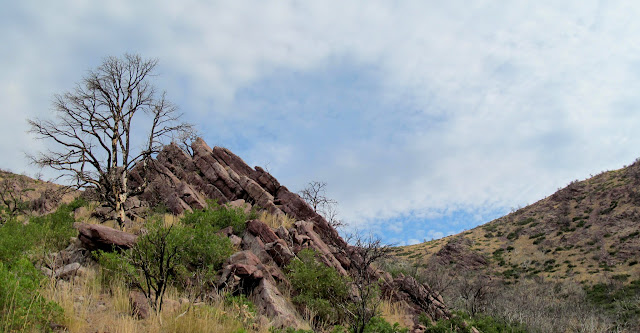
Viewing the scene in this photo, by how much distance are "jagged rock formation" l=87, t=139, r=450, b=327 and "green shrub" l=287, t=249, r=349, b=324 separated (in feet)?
1.65

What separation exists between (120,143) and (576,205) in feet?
187

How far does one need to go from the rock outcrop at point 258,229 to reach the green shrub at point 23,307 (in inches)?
165

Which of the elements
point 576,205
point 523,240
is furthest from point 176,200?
point 576,205

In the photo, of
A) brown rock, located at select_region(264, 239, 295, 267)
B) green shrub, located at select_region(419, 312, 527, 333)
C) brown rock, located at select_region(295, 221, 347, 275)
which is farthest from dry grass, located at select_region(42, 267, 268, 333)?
brown rock, located at select_region(295, 221, 347, 275)

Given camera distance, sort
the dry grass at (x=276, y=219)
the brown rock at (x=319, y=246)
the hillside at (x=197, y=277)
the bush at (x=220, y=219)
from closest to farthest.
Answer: the hillside at (x=197, y=277), the bush at (x=220, y=219), the brown rock at (x=319, y=246), the dry grass at (x=276, y=219)

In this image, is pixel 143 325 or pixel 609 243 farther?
pixel 609 243

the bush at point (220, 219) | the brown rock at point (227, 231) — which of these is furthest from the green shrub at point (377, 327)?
the bush at point (220, 219)

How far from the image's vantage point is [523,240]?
4931 cm

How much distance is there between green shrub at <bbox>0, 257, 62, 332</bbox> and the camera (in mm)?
4825

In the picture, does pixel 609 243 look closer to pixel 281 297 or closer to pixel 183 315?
pixel 281 297

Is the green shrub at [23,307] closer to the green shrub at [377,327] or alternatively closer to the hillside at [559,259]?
the green shrub at [377,327]

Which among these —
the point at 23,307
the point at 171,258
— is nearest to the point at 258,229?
the point at 171,258

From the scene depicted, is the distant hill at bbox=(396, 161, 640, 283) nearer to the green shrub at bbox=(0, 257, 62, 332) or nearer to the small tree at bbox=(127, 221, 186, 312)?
the small tree at bbox=(127, 221, 186, 312)

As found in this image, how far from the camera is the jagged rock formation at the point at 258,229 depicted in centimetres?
954
